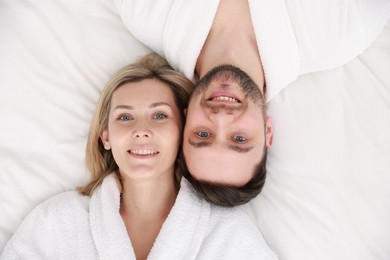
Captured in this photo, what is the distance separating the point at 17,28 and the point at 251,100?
904 millimetres

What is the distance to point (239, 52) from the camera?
178cm

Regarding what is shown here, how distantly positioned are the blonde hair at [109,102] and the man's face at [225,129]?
16cm

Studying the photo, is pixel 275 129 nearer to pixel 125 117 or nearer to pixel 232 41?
pixel 232 41

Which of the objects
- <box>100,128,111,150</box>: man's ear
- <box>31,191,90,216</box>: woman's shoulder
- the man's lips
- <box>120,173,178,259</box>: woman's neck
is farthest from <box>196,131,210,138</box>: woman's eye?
<box>31,191,90,216</box>: woman's shoulder

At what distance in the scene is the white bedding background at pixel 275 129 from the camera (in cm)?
176

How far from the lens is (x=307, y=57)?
5.92ft

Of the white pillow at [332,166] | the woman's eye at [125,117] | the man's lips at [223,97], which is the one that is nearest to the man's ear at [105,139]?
the woman's eye at [125,117]

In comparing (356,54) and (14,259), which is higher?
(356,54)

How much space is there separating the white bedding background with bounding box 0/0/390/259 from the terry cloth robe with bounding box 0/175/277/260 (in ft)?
0.33

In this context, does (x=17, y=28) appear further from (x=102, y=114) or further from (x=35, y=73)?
(x=102, y=114)

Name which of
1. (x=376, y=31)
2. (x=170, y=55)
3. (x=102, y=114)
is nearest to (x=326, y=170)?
(x=376, y=31)

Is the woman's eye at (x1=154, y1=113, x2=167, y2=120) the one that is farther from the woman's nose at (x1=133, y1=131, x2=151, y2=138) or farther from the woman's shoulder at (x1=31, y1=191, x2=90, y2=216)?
the woman's shoulder at (x1=31, y1=191, x2=90, y2=216)

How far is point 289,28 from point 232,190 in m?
0.57

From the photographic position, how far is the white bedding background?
1.76m
